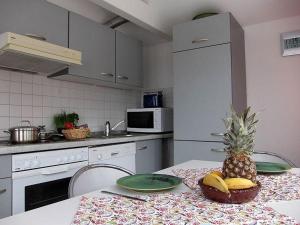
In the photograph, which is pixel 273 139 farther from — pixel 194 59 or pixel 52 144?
pixel 52 144

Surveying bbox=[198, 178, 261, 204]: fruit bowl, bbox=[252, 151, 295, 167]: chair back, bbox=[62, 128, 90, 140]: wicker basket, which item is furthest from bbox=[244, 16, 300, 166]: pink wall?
bbox=[198, 178, 261, 204]: fruit bowl

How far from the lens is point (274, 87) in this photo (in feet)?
8.69

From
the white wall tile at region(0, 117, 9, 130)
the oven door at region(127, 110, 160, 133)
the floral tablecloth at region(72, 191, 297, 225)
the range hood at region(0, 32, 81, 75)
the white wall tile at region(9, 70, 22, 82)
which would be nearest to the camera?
the floral tablecloth at region(72, 191, 297, 225)

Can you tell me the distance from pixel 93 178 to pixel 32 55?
1133mm

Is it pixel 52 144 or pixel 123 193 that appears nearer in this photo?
pixel 123 193

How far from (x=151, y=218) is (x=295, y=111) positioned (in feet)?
7.82

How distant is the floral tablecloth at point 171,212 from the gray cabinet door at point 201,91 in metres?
1.73

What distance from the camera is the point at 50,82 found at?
254 centimetres

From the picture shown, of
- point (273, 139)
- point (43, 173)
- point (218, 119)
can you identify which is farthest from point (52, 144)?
point (273, 139)

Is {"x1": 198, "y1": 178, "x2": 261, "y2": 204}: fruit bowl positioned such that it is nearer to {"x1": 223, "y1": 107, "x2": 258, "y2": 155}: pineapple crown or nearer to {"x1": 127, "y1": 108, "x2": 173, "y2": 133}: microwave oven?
{"x1": 223, "y1": 107, "x2": 258, "y2": 155}: pineapple crown

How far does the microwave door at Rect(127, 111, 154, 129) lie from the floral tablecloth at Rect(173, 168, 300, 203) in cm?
177

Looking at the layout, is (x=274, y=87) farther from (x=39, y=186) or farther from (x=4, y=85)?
(x=4, y=85)

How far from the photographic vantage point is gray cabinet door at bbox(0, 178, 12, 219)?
59.2 inches

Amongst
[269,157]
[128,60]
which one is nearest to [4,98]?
[128,60]
